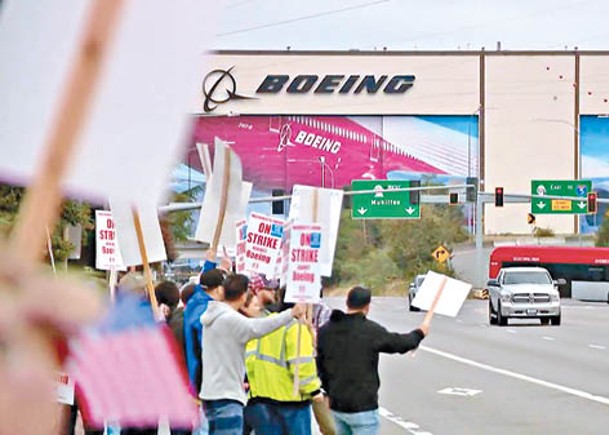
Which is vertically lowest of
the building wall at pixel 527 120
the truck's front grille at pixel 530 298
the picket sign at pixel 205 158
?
the truck's front grille at pixel 530 298

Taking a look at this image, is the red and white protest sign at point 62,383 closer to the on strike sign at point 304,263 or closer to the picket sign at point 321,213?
the on strike sign at point 304,263

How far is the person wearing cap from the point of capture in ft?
31.0

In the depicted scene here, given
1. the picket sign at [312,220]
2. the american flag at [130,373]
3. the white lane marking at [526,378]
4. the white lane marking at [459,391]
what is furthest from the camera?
the white lane marking at [459,391]

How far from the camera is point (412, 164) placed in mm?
90875

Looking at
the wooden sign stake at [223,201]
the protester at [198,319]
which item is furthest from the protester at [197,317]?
the wooden sign stake at [223,201]

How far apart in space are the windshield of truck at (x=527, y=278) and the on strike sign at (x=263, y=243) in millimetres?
27753

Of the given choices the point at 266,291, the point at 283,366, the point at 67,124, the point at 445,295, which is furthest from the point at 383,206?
the point at 67,124

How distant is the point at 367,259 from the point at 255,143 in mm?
14372

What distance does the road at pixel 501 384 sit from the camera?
53.1ft

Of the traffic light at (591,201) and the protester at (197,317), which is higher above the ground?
the traffic light at (591,201)

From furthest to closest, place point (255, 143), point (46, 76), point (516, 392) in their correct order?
point (255, 143), point (516, 392), point (46, 76)

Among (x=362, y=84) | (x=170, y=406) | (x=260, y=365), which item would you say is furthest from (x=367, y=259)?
(x=170, y=406)

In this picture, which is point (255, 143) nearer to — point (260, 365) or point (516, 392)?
point (516, 392)

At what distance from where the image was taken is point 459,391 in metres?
20.5
